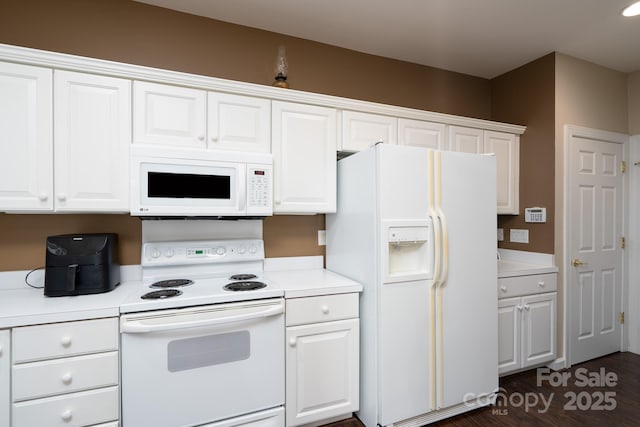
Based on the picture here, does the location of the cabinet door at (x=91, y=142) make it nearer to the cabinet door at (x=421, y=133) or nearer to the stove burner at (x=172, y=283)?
the stove burner at (x=172, y=283)

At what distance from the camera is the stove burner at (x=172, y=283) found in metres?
1.90

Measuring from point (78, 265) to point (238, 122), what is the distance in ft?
3.99

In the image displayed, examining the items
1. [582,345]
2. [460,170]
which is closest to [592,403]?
[582,345]

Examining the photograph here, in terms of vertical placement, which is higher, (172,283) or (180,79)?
→ (180,79)

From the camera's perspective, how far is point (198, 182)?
75.4 inches

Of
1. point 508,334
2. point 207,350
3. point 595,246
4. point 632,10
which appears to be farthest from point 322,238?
point 632,10

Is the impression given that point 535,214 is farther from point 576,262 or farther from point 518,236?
point 576,262

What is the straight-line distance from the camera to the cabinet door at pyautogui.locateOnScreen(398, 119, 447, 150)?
98.0 inches

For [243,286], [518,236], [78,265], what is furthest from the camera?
[518,236]

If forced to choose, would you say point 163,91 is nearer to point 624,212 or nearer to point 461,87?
point 461,87

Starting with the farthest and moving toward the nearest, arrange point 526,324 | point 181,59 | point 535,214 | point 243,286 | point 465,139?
point 535,214 → point 465,139 → point 526,324 → point 181,59 → point 243,286

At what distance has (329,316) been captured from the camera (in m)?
1.92

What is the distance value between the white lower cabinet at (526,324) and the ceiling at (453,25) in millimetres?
1936

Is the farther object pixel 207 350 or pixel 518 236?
pixel 518 236
